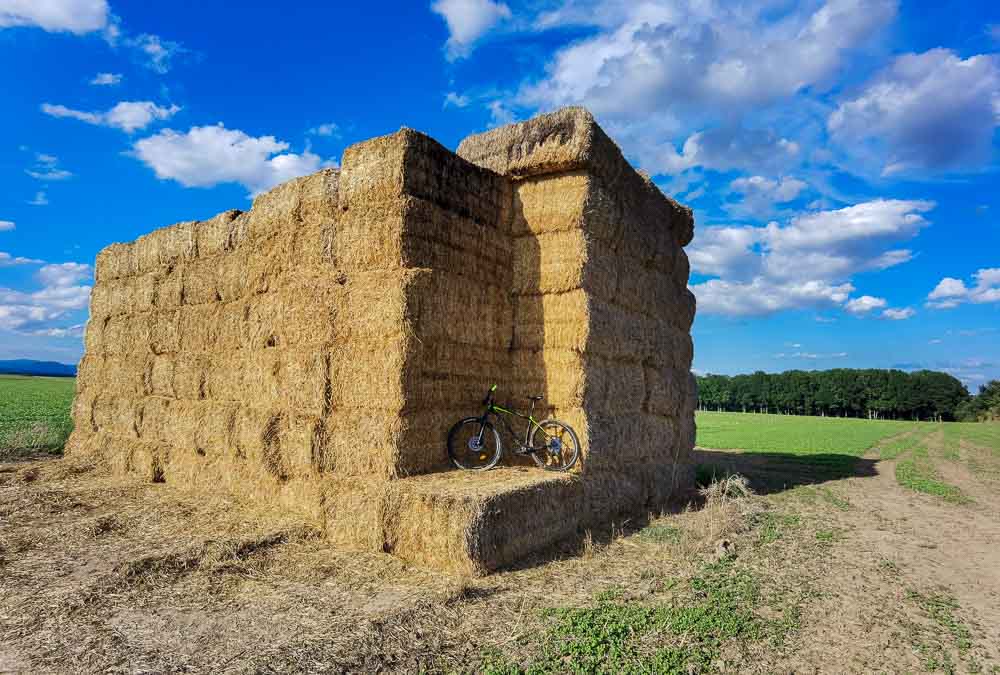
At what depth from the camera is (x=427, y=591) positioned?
560 cm

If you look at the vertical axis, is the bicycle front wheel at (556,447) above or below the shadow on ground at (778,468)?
above

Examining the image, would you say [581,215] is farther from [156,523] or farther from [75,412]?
[75,412]

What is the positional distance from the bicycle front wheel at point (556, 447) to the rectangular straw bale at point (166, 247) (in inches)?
291

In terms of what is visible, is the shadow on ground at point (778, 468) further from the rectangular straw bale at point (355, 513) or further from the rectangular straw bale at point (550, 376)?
the rectangular straw bale at point (355, 513)

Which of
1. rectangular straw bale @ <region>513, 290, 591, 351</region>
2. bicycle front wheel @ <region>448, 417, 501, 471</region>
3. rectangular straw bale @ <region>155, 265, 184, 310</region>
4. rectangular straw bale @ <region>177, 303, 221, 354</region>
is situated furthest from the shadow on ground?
rectangular straw bale @ <region>155, 265, 184, 310</region>

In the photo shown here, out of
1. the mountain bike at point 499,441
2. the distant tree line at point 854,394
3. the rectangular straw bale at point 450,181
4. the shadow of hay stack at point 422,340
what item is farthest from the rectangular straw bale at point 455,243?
the distant tree line at point 854,394

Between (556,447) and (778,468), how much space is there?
10.4 meters

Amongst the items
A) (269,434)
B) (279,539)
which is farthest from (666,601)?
(269,434)

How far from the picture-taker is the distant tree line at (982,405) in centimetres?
7337

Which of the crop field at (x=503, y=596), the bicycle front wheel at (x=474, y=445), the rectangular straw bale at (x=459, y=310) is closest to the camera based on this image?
the crop field at (x=503, y=596)

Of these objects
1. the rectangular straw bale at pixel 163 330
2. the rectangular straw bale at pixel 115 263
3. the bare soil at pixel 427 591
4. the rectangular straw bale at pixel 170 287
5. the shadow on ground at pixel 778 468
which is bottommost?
the bare soil at pixel 427 591

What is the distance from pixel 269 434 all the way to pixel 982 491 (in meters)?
15.1

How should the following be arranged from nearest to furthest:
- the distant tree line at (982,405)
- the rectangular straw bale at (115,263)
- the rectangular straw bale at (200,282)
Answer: the rectangular straw bale at (200,282)
the rectangular straw bale at (115,263)
the distant tree line at (982,405)

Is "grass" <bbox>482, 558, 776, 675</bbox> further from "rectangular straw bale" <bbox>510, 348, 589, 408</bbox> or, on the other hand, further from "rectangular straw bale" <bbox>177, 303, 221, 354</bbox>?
"rectangular straw bale" <bbox>177, 303, 221, 354</bbox>
